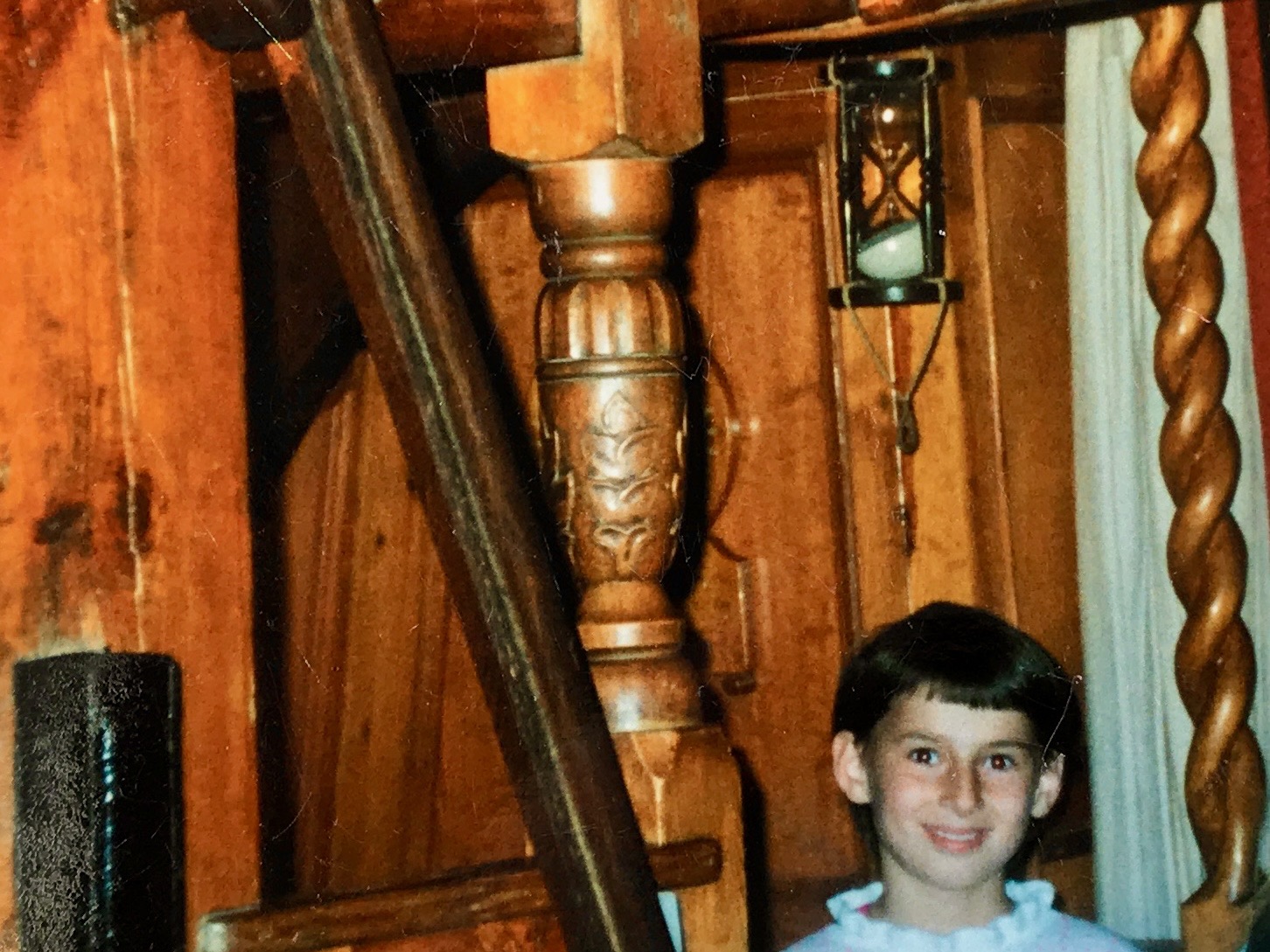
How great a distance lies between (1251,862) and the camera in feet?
7.09

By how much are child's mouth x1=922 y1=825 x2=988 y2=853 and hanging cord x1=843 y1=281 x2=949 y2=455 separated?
115 centimetres

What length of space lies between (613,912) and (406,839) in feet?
5.27

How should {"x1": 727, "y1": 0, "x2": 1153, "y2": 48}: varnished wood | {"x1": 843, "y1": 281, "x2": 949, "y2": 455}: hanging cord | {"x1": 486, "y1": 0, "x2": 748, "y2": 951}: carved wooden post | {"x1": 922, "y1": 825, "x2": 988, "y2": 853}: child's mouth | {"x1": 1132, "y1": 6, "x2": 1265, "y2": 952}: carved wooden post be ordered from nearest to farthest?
{"x1": 922, "y1": 825, "x2": 988, "y2": 853}: child's mouth < {"x1": 486, "y1": 0, "x2": 748, "y2": 951}: carved wooden post < {"x1": 727, "y1": 0, "x2": 1153, "y2": 48}: varnished wood < {"x1": 1132, "y1": 6, "x2": 1265, "y2": 952}: carved wooden post < {"x1": 843, "y1": 281, "x2": 949, "y2": 455}: hanging cord

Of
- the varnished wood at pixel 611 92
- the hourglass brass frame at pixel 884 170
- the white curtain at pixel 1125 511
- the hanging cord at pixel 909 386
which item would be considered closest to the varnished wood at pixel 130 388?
the varnished wood at pixel 611 92

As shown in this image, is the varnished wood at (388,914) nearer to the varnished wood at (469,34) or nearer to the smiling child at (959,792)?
the smiling child at (959,792)

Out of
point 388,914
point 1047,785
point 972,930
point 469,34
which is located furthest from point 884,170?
point 388,914

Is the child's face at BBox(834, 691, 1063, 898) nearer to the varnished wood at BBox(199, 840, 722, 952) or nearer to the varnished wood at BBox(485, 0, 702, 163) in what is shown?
the varnished wood at BBox(199, 840, 722, 952)

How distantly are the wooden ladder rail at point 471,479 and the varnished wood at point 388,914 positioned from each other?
127 mm

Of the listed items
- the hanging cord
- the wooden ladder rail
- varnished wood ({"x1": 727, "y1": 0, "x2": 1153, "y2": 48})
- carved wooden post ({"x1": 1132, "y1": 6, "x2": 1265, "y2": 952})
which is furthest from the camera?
the hanging cord

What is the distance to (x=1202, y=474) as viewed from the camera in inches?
86.4

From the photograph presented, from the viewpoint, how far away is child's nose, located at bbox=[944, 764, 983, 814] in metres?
1.39

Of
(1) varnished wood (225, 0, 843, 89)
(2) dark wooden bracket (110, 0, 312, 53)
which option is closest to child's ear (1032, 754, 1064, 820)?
(1) varnished wood (225, 0, 843, 89)

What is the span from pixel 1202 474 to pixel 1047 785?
90 centimetres

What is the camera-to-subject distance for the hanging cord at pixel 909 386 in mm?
2469
